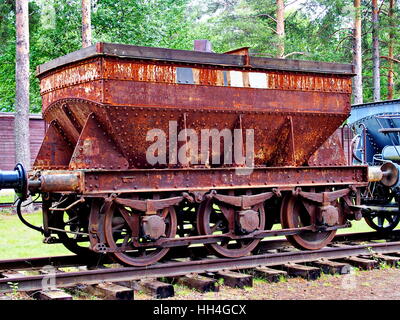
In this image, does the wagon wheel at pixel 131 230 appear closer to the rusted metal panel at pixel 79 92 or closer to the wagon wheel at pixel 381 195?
the rusted metal panel at pixel 79 92

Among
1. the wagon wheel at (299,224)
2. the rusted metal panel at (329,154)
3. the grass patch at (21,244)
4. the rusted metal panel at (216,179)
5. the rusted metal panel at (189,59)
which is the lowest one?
the grass patch at (21,244)

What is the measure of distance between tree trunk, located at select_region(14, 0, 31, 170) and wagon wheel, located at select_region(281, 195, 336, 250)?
1057cm

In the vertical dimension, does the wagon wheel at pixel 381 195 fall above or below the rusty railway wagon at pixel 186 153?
below

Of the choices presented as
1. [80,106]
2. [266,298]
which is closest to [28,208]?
[80,106]

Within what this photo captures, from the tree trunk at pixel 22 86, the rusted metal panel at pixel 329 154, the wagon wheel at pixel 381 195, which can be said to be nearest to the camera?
the rusted metal panel at pixel 329 154

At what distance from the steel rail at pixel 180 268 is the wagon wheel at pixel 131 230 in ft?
0.89

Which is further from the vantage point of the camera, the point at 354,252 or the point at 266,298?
the point at 354,252

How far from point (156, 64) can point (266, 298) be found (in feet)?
11.8

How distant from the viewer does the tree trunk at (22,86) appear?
18203mm

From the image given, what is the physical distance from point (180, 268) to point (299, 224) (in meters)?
2.89

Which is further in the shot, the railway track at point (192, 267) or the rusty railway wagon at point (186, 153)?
the rusty railway wagon at point (186, 153)

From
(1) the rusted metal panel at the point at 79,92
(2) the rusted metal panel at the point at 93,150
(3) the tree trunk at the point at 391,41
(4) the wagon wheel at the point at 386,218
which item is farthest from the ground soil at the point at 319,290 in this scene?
(3) the tree trunk at the point at 391,41

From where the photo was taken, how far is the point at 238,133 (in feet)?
31.2

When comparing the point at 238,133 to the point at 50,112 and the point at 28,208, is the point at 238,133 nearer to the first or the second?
the point at 50,112
